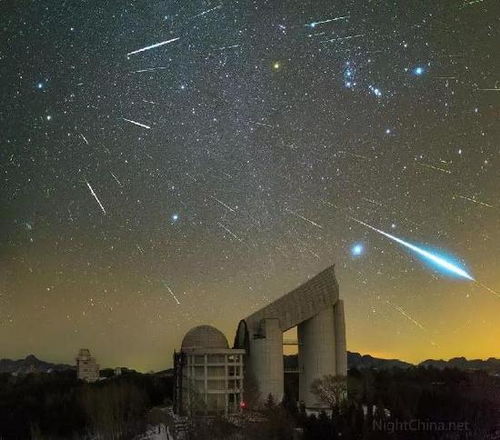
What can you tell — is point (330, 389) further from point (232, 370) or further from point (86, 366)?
point (86, 366)

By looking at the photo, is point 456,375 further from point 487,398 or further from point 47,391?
point 47,391

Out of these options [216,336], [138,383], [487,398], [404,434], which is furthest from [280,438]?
[138,383]

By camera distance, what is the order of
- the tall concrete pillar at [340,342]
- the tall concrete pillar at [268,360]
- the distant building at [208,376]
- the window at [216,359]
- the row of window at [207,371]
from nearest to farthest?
the distant building at [208,376], the row of window at [207,371], the window at [216,359], the tall concrete pillar at [268,360], the tall concrete pillar at [340,342]

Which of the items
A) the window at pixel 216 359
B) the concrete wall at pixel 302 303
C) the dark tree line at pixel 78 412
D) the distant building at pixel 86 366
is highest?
the concrete wall at pixel 302 303

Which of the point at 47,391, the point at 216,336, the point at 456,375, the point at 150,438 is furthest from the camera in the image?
the point at 456,375

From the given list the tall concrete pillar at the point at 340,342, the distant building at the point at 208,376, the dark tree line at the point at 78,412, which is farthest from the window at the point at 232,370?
the tall concrete pillar at the point at 340,342

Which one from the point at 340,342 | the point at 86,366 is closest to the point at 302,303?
the point at 340,342

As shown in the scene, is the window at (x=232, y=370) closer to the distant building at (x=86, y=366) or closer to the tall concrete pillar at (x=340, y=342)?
the tall concrete pillar at (x=340, y=342)
